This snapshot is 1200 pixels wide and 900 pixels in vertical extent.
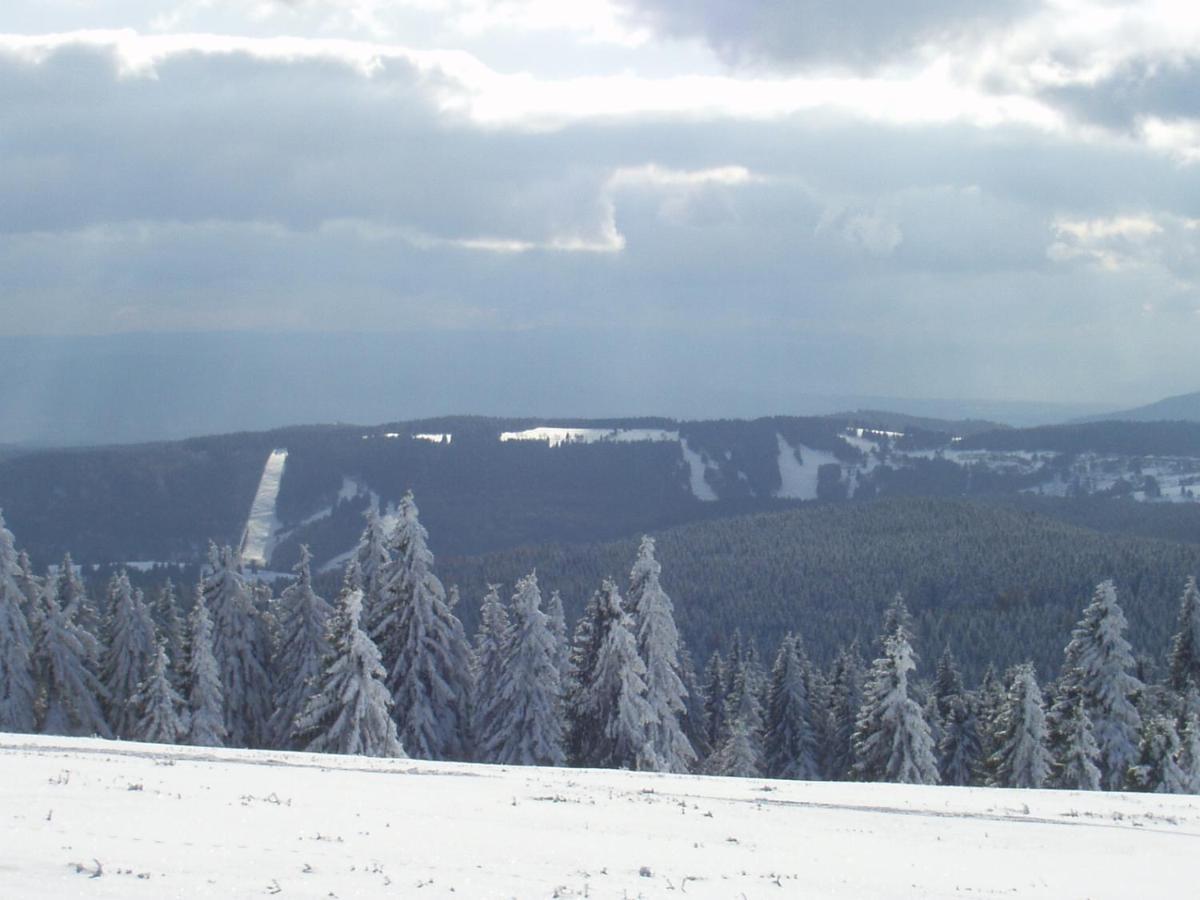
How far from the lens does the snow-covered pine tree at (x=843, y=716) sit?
55406 mm

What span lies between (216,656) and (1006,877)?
37.3 m

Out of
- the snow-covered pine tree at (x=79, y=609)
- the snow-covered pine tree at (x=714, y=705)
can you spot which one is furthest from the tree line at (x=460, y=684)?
the snow-covered pine tree at (x=714, y=705)

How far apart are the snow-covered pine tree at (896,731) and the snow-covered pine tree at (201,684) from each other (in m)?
25.2

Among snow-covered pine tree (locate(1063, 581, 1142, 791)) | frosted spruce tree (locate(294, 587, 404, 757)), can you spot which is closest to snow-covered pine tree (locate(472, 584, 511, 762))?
frosted spruce tree (locate(294, 587, 404, 757))

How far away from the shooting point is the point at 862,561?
15688 cm

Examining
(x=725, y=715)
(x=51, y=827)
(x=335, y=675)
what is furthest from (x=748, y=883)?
(x=725, y=715)

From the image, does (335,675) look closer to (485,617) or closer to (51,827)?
(485,617)

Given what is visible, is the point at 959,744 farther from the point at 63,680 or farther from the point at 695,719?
the point at 63,680

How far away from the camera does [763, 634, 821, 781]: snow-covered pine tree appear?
56.5 meters

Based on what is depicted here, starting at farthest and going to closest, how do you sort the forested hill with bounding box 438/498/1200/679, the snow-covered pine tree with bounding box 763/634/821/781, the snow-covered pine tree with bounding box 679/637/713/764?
1. the forested hill with bounding box 438/498/1200/679
2. the snow-covered pine tree with bounding box 679/637/713/764
3. the snow-covered pine tree with bounding box 763/634/821/781

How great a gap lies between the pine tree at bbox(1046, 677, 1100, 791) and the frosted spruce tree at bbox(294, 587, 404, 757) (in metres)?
24.7

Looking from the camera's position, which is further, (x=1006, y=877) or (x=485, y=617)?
(x=485, y=617)

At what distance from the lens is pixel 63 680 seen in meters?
43.9

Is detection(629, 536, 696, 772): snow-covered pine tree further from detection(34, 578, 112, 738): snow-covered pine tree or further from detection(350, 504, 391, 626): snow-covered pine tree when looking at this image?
detection(34, 578, 112, 738): snow-covered pine tree
